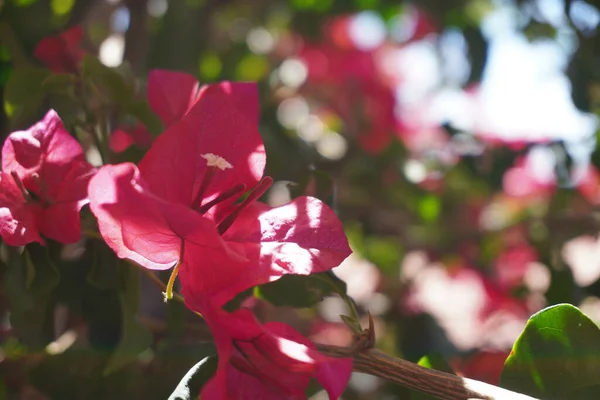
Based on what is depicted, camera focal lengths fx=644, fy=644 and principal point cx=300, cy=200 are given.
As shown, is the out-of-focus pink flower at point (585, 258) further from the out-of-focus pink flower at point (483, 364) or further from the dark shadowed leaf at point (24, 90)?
the dark shadowed leaf at point (24, 90)

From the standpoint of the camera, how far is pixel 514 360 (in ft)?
1.57

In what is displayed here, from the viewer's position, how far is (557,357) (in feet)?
1.56

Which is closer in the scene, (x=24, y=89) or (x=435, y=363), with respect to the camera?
(x=435, y=363)

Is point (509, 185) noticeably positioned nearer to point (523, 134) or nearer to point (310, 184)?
point (523, 134)

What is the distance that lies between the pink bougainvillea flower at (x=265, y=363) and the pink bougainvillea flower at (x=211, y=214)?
0.08 ft

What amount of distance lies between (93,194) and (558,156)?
1.00m

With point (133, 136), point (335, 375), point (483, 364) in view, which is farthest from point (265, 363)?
point (483, 364)

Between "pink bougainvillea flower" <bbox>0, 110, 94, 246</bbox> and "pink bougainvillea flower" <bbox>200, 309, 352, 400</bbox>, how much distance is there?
0.16 metres

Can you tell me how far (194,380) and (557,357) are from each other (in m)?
0.27

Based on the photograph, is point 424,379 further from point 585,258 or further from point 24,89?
point 585,258

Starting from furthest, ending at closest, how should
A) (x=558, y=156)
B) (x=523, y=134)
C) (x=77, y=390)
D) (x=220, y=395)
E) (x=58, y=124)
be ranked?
(x=523, y=134)
(x=558, y=156)
(x=77, y=390)
(x=58, y=124)
(x=220, y=395)

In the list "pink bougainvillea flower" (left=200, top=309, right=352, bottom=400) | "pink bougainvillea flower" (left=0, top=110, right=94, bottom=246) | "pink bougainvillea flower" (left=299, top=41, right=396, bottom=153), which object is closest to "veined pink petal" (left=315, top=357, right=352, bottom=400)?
"pink bougainvillea flower" (left=200, top=309, right=352, bottom=400)

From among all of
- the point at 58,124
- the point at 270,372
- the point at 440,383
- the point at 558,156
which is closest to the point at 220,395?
the point at 270,372

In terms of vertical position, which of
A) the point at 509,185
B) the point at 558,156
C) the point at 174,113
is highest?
the point at 174,113
